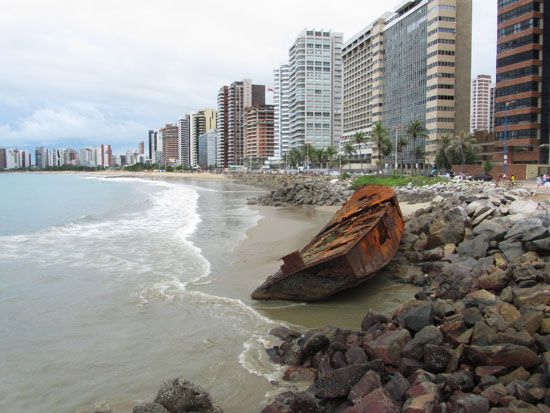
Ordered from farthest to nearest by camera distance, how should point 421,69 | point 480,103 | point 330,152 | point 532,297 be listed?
1. point 480,103
2. point 330,152
3. point 421,69
4. point 532,297

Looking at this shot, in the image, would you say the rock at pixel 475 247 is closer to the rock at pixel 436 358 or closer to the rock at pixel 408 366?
the rock at pixel 436 358

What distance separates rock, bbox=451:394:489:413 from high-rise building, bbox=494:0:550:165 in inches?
3407

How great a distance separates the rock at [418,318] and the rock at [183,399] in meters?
3.99

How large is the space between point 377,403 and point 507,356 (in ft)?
7.80

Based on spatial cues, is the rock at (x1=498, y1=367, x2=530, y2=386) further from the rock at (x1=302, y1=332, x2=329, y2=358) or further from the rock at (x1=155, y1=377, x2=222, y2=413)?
the rock at (x1=155, y1=377, x2=222, y2=413)

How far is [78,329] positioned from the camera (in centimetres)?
1241

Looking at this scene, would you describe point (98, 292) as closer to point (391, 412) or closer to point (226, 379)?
point (226, 379)

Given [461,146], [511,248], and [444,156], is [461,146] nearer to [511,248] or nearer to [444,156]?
[444,156]

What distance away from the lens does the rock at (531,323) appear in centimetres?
875

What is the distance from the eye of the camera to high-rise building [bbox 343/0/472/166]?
378 ft

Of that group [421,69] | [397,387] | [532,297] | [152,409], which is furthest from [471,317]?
[421,69]

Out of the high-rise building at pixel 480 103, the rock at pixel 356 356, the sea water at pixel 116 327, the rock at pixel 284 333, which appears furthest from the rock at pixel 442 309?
the high-rise building at pixel 480 103

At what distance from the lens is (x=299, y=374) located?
9125 mm

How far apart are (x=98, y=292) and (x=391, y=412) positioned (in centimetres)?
1167
